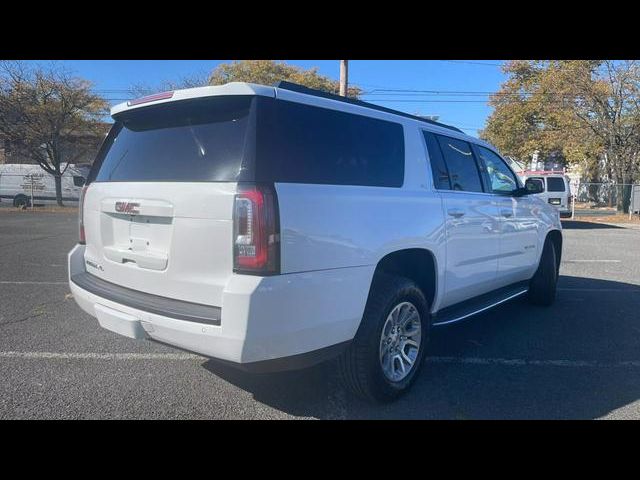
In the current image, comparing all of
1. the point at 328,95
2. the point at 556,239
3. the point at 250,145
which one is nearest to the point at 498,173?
the point at 556,239

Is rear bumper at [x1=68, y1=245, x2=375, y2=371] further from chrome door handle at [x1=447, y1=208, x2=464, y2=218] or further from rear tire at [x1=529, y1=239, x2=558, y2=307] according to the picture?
rear tire at [x1=529, y1=239, x2=558, y2=307]

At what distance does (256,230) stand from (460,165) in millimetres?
2527

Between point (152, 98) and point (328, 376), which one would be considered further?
point (328, 376)

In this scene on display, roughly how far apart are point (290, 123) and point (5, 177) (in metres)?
32.3

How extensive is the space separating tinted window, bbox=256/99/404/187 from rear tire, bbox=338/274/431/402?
2.51 feet

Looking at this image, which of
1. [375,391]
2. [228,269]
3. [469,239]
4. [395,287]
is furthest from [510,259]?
[228,269]

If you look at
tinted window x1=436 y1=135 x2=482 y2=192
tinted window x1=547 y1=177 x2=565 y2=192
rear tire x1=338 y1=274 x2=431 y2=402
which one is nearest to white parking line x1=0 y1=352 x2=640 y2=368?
rear tire x1=338 y1=274 x2=431 y2=402

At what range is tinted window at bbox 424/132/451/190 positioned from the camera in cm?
378

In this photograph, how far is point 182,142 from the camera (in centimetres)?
289

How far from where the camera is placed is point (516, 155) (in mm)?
35125

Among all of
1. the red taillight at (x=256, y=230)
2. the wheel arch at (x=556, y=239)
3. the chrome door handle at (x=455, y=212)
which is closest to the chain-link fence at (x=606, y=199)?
the wheel arch at (x=556, y=239)

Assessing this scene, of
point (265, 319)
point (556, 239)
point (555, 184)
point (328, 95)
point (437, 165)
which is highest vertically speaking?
point (555, 184)

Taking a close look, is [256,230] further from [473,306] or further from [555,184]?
[555,184]

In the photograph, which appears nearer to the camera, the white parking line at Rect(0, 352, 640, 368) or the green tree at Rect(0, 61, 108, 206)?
the white parking line at Rect(0, 352, 640, 368)
